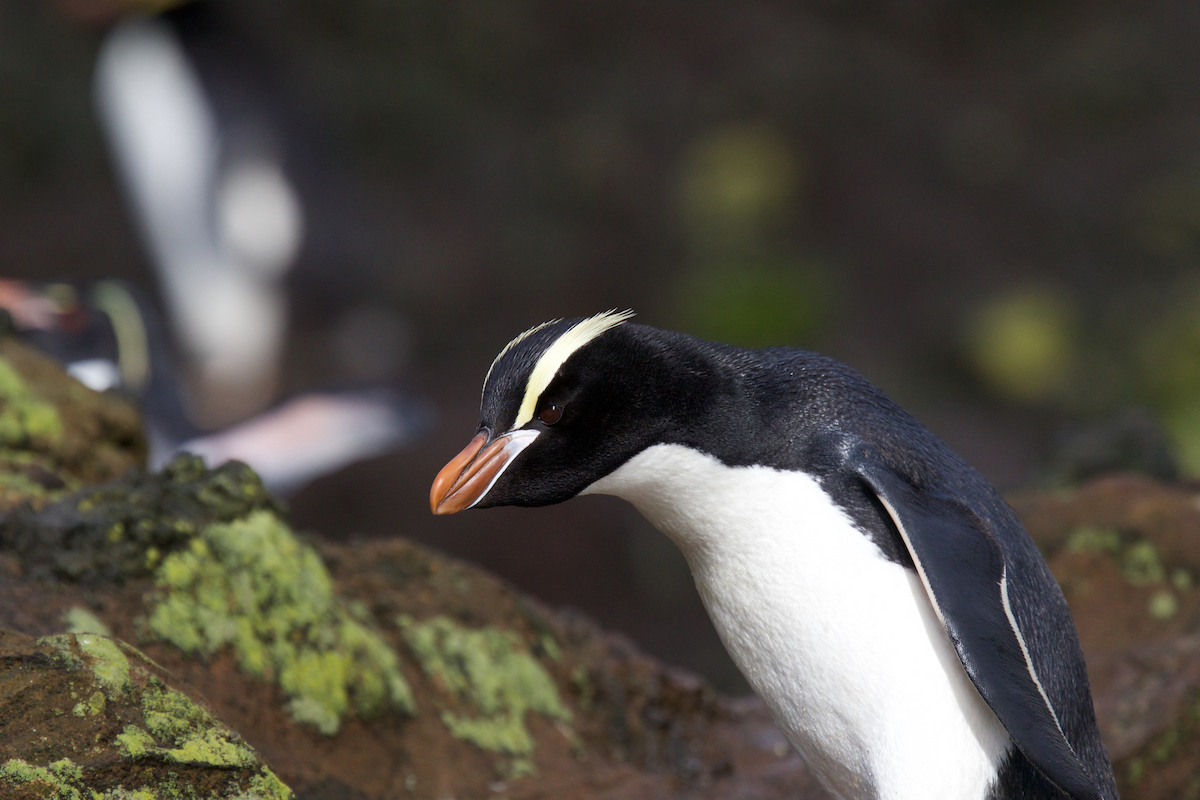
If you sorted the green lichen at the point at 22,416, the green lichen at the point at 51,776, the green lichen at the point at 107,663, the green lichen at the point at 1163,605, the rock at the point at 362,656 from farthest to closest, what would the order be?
1. the green lichen at the point at 1163,605
2. the green lichen at the point at 22,416
3. the rock at the point at 362,656
4. the green lichen at the point at 107,663
5. the green lichen at the point at 51,776

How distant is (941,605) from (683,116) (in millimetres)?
7596

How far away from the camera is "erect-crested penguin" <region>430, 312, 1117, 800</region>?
1.49 metres

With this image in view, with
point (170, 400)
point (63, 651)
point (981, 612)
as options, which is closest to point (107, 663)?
point (63, 651)

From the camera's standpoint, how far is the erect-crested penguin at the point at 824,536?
1.49 m

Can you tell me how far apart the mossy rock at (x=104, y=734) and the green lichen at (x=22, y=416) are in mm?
992

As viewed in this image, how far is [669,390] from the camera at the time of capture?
157 cm

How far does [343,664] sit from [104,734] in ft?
2.08

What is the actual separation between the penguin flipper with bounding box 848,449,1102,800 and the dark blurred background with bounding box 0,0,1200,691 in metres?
4.10

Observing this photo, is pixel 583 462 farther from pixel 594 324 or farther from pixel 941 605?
pixel 941 605

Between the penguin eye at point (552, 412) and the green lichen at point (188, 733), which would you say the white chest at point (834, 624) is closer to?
the penguin eye at point (552, 412)

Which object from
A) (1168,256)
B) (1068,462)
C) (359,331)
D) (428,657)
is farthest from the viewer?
(1168,256)

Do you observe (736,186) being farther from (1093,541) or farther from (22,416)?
(22,416)

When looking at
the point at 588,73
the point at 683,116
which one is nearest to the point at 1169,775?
the point at 683,116

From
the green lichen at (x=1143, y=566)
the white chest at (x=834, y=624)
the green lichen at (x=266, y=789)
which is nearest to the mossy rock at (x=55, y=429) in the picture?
the green lichen at (x=266, y=789)
